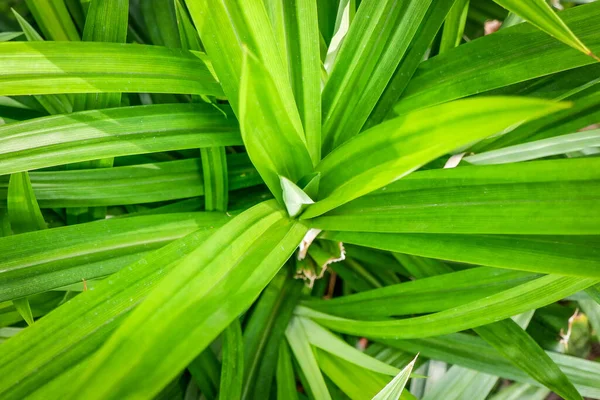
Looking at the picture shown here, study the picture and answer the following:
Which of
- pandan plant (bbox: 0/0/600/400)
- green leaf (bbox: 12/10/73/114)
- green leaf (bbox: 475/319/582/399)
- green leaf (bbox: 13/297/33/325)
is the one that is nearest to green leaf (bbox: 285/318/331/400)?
pandan plant (bbox: 0/0/600/400)

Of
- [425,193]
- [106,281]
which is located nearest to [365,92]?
[425,193]

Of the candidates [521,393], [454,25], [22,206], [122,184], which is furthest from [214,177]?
[521,393]

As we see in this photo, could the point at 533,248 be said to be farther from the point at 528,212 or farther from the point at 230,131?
the point at 230,131

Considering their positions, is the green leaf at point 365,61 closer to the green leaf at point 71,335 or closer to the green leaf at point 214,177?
the green leaf at point 214,177

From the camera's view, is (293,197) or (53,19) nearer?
(293,197)

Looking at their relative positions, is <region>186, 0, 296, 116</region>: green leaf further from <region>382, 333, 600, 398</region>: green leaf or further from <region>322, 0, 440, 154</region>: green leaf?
<region>382, 333, 600, 398</region>: green leaf

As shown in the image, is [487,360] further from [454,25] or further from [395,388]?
[454,25]

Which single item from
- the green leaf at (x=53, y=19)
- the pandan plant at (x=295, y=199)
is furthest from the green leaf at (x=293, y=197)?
the green leaf at (x=53, y=19)
